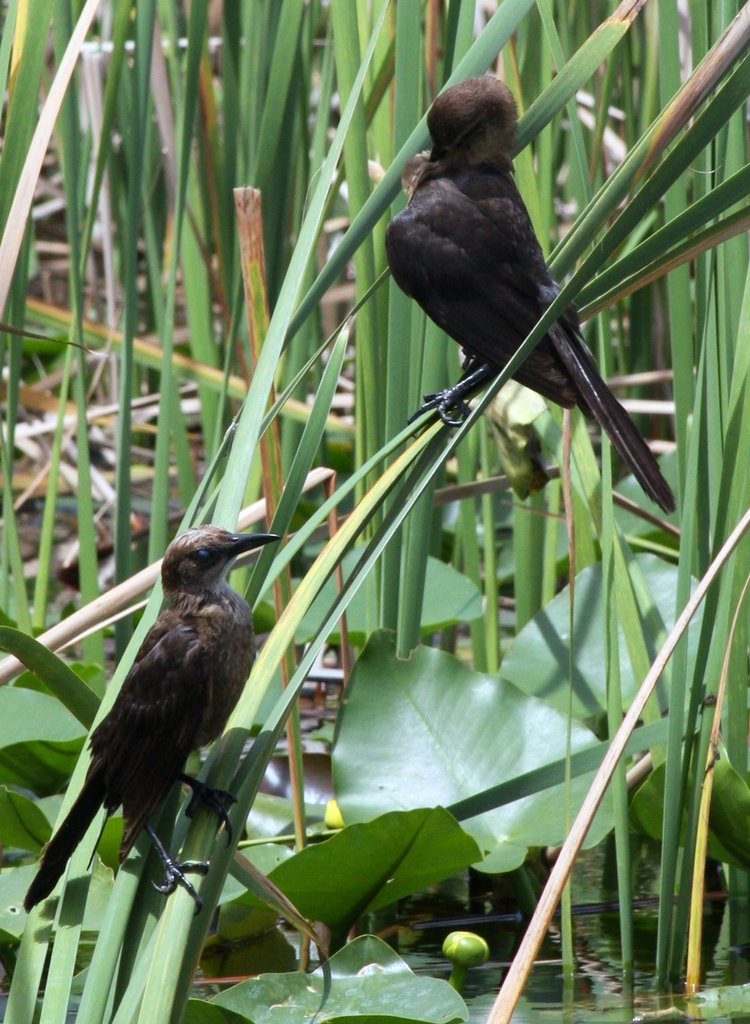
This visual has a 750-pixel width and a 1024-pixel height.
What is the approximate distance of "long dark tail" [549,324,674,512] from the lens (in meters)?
1.71

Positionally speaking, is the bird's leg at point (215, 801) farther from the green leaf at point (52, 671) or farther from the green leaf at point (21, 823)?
the green leaf at point (21, 823)

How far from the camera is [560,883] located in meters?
1.45

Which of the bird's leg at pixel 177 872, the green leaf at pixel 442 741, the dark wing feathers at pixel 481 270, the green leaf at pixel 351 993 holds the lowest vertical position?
Answer: the green leaf at pixel 351 993

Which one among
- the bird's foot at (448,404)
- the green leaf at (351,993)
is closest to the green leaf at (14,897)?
the green leaf at (351,993)

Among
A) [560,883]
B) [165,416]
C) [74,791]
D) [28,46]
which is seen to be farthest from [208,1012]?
[28,46]

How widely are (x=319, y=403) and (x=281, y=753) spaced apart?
1.51 meters

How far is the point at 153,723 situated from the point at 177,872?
422mm

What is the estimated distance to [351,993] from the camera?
175cm

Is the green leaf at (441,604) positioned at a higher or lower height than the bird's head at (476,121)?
lower

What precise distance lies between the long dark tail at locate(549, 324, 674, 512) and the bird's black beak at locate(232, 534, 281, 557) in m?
0.50

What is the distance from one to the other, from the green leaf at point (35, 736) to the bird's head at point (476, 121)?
127 centimetres

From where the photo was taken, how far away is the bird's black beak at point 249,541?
164 cm

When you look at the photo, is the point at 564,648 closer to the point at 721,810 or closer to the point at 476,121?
the point at 721,810

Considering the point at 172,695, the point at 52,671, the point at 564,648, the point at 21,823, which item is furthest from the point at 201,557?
the point at 564,648
